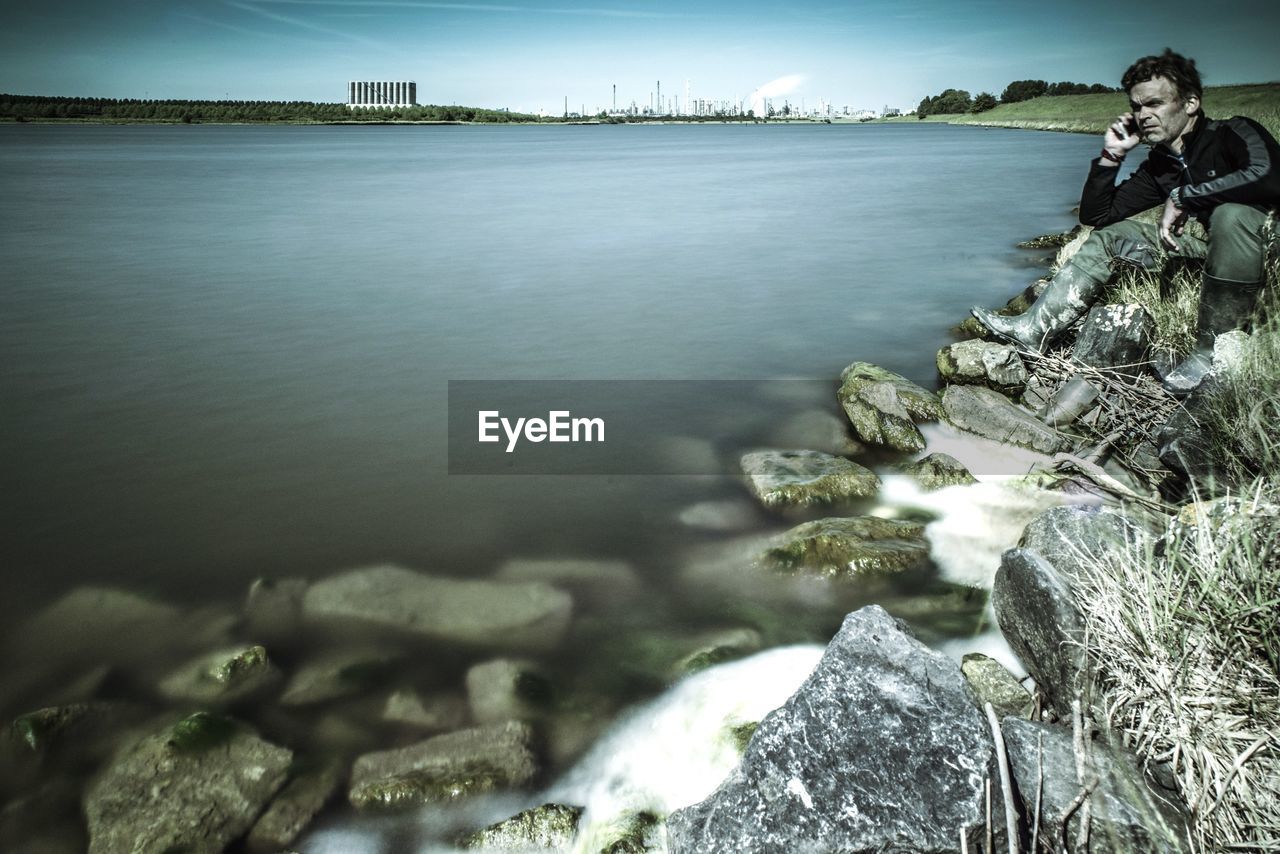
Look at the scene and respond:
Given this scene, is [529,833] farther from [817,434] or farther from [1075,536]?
[817,434]

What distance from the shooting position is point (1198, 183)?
5500mm

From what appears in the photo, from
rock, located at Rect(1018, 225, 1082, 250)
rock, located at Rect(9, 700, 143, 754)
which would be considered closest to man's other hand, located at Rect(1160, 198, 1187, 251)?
rock, located at Rect(9, 700, 143, 754)

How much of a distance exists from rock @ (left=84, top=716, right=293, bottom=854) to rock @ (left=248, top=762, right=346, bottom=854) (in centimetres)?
7

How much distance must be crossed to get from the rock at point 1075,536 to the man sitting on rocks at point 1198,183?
2.09 meters

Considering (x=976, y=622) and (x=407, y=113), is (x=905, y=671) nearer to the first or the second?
(x=976, y=622)

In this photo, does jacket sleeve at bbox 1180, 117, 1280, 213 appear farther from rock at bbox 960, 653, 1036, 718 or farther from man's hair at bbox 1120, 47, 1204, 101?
rock at bbox 960, 653, 1036, 718

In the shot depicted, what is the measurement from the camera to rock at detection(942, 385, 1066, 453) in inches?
254

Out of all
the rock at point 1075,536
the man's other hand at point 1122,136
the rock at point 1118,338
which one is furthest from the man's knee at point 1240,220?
the rock at point 1075,536

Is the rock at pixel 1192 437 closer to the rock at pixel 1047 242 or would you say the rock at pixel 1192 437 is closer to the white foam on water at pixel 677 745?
the white foam on water at pixel 677 745

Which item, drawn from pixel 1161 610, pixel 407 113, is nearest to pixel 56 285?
pixel 1161 610

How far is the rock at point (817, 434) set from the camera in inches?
278

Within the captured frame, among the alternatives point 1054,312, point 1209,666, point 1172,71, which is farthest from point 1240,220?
point 1209,666

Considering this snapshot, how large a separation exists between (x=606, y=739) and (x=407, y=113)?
187 meters

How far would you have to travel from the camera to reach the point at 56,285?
43.5 feet
